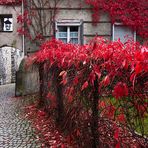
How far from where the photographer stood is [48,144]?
536 centimetres

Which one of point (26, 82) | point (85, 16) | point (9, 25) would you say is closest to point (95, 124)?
point (26, 82)

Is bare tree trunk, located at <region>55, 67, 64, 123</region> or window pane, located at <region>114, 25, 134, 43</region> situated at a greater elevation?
window pane, located at <region>114, 25, 134, 43</region>

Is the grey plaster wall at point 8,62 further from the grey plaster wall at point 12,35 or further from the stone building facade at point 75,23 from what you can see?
the stone building facade at point 75,23

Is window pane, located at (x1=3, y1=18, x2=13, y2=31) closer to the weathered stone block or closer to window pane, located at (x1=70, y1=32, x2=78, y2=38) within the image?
window pane, located at (x1=70, y1=32, x2=78, y2=38)

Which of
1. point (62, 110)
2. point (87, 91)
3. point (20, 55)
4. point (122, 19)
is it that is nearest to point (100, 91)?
point (87, 91)

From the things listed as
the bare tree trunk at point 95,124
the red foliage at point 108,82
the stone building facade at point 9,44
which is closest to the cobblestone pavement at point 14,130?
the red foliage at point 108,82

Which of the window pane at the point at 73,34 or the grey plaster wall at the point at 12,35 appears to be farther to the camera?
the grey plaster wall at the point at 12,35

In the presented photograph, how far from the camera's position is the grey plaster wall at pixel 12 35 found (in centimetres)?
1551

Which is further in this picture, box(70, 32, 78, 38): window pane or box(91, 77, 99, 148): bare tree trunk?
box(70, 32, 78, 38): window pane

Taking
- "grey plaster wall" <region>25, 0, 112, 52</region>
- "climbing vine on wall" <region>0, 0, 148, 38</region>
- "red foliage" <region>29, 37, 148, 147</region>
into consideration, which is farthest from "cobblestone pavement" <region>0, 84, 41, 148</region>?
"climbing vine on wall" <region>0, 0, 148, 38</region>

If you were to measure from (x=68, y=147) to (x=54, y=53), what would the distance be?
5.93 feet

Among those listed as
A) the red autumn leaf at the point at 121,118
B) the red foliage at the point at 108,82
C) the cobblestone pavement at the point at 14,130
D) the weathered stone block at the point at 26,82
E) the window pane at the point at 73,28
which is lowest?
the cobblestone pavement at the point at 14,130

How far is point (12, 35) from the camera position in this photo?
1571 cm

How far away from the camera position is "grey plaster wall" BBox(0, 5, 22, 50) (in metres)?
15.5
